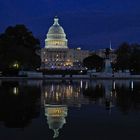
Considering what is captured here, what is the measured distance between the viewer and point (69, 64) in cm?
17738

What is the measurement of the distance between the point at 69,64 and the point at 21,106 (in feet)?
523

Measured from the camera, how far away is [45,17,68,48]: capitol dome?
549ft

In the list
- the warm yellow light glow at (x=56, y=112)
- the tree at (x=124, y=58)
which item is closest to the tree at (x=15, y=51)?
the tree at (x=124, y=58)

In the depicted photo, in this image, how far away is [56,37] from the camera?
16762 cm

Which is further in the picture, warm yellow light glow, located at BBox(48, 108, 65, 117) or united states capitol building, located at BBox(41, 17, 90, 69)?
united states capitol building, located at BBox(41, 17, 90, 69)

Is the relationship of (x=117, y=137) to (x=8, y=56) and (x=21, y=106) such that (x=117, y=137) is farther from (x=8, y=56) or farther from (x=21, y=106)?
(x=8, y=56)

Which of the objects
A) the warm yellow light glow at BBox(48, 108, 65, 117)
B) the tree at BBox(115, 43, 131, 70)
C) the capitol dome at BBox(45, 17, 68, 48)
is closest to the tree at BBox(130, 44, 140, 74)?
the tree at BBox(115, 43, 131, 70)

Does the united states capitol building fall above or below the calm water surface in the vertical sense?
above

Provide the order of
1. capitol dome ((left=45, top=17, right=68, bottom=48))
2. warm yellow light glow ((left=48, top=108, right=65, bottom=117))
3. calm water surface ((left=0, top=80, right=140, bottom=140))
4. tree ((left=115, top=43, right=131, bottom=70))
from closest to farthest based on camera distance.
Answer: calm water surface ((left=0, top=80, right=140, bottom=140)) < warm yellow light glow ((left=48, top=108, right=65, bottom=117)) < tree ((left=115, top=43, right=131, bottom=70)) < capitol dome ((left=45, top=17, right=68, bottom=48))

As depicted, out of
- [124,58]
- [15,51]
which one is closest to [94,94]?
[15,51]

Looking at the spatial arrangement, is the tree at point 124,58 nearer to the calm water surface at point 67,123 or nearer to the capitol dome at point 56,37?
the capitol dome at point 56,37

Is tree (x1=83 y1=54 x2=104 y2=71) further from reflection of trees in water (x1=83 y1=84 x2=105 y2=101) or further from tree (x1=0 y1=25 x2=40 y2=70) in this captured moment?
reflection of trees in water (x1=83 y1=84 x2=105 y2=101)

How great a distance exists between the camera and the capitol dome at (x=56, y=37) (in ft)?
549

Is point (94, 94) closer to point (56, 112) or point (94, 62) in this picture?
point (56, 112)
